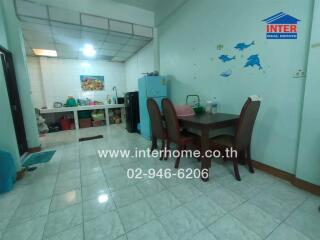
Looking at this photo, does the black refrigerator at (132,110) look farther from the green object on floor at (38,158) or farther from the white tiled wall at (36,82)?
the white tiled wall at (36,82)

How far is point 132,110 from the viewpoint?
4.31m

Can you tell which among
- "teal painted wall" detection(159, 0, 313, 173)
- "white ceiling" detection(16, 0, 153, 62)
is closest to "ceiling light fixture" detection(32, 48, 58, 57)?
"white ceiling" detection(16, 0, 153, 62)

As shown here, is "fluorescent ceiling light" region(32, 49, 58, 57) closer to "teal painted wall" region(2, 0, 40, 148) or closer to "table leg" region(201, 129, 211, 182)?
"teal painted wall" region(2, 0, 40, 148)

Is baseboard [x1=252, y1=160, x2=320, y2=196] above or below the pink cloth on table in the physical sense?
below

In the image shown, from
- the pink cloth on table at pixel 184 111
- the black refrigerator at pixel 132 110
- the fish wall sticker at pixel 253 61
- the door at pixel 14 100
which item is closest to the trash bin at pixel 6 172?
the door at pixel 14 100

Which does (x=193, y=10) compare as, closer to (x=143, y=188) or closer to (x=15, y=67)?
(x=143, y=188)

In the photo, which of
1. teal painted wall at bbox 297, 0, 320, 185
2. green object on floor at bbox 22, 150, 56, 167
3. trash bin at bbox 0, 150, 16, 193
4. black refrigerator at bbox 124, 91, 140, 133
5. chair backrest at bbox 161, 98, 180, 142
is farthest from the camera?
black refrigerator at bbox 124, 91, 140, 133

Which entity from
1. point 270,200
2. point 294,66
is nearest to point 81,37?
point 294,66

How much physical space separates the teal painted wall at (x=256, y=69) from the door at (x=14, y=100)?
3252 millimetres

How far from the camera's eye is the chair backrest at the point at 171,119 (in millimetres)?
2115

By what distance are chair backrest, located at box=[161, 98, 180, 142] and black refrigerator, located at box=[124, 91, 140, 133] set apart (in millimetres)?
2154

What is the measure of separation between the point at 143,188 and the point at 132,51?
4.49 meters

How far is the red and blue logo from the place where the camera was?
1.65 meters

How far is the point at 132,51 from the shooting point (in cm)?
506
